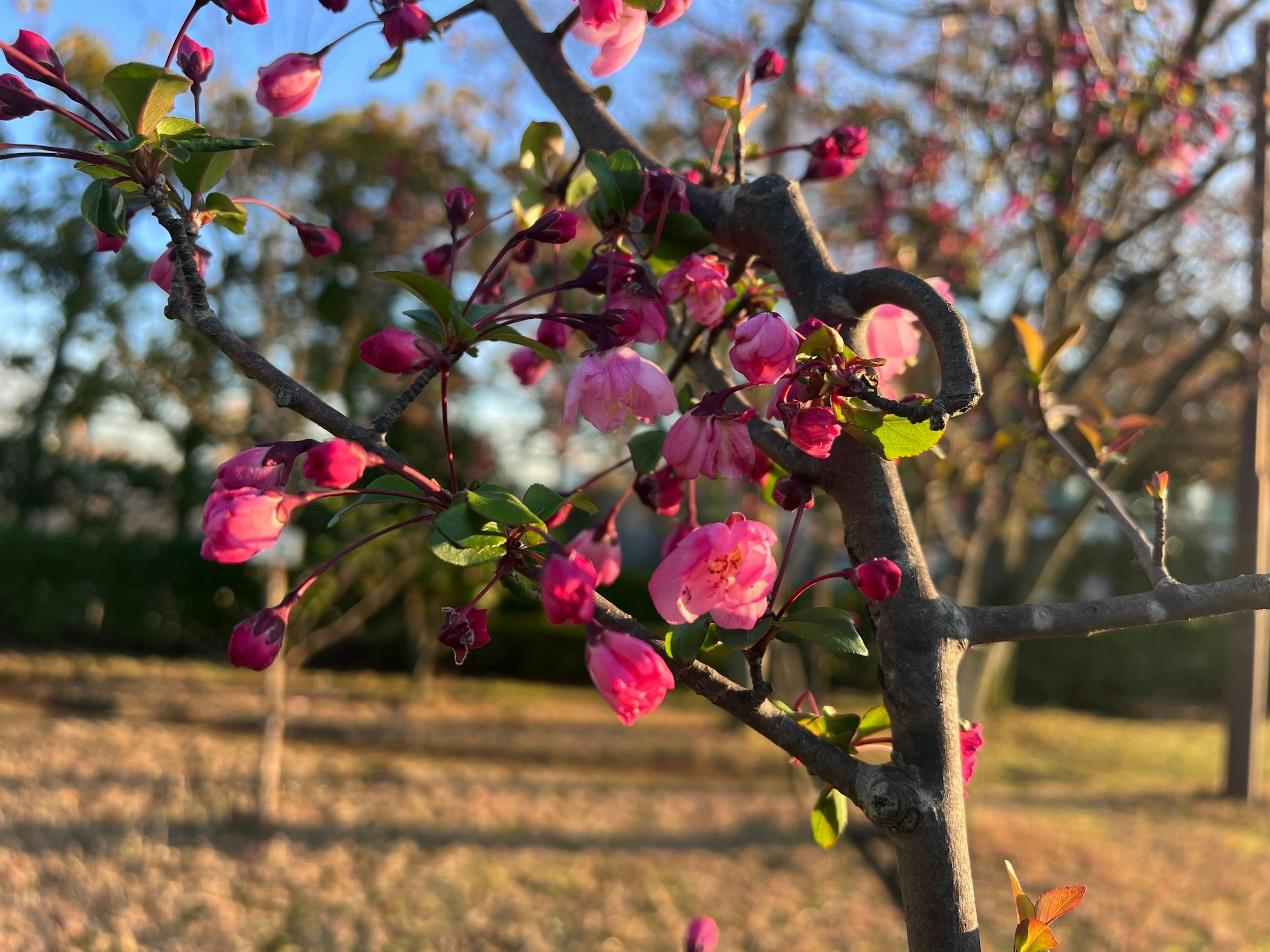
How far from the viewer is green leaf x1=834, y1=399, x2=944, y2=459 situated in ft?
2.02

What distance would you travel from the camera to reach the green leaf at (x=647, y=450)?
0.79 m

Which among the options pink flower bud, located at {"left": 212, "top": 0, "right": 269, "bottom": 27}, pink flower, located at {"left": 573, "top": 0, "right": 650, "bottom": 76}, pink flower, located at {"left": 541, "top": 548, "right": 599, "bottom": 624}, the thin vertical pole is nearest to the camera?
pink flower, located at {"left": 541, "top": 548, "right": 599, "bottom": 624}

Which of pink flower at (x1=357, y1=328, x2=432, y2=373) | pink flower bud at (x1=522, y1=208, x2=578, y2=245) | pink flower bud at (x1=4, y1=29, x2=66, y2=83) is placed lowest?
pink flower at (x1=357, y1=328, x2=432, y2=373)

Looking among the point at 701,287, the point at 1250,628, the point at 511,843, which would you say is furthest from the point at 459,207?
the point at 1250,628

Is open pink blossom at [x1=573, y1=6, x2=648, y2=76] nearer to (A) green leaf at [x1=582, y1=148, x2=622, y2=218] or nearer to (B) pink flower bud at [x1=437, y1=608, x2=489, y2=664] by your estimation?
(A) green leaf at [x1=582, y1=148, x2=622, y2=218]

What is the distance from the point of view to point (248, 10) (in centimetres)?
77

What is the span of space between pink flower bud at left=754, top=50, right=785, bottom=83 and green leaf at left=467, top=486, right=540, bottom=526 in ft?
2.20

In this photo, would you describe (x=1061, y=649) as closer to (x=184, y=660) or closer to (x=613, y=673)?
(x=184, y=660)

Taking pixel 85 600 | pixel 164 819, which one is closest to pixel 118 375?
pixel 85 600

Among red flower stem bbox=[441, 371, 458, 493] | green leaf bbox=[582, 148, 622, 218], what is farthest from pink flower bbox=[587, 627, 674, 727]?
green leaf bbox=[582, 148, 622, 218]

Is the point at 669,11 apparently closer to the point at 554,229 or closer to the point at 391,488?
the point at 554,229

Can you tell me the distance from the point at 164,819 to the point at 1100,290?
259 inches

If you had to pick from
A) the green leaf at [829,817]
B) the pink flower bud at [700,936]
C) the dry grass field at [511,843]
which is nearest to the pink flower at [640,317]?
the green leaf at [829,817]

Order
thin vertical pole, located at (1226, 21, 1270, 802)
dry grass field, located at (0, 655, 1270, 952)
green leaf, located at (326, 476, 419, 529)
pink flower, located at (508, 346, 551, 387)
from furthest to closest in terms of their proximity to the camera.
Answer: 1. thin vertical pole, located at (1226, 21, 1270, 802)
2. dry grass field, located at (0, 655, 1270, 952)
3. pink flower, located at (508, 346, 551, 387)
4. green leaf, located at (326, 476, 419, 529)
